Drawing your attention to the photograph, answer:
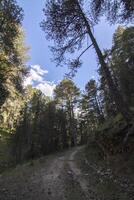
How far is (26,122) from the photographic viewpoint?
4522 cm

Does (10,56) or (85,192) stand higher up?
(10,56)

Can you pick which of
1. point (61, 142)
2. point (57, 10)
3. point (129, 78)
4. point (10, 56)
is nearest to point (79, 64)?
point (57, 10)

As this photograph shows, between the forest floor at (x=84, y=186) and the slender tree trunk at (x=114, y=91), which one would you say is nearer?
the forest floor at (x=84, y=186)

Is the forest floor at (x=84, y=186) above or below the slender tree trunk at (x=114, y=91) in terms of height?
below

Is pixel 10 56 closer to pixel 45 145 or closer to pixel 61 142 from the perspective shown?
pixel 45 145

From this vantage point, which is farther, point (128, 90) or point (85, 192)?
point (128, 90)

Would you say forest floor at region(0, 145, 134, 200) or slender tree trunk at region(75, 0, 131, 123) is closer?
forest floor at region(0, 145, 134, 200)

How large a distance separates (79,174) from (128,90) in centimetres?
1885

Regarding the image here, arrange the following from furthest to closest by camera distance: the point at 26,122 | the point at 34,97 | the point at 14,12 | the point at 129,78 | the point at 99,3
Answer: the point at 34,97
the point at 26,122
the point at 129,78
the point at 14,12
the point at 99,3

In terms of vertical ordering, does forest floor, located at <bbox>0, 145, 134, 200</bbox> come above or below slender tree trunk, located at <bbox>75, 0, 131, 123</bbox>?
below

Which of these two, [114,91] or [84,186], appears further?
[114,91]

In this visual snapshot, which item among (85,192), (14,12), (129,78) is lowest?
(85,192)

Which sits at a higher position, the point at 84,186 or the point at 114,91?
the point at 114,91

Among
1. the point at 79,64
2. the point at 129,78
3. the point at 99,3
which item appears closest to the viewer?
the point at 99,3
